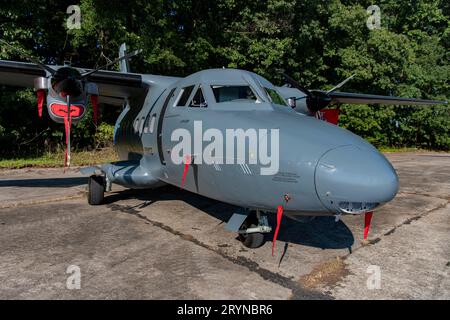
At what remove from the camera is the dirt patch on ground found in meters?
3.57

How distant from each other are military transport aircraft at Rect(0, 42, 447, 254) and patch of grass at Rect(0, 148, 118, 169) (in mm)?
7794

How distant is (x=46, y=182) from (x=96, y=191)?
4.31 metres

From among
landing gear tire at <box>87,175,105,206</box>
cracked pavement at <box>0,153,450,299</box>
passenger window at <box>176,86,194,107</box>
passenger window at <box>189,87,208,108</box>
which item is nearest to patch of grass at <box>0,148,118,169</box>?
cracked pavement at <box>0,153,450,299</box>

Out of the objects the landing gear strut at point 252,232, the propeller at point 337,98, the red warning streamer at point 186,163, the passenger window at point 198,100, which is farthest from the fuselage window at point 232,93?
the propeller at point 337,98

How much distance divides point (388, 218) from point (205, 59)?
1502 cm

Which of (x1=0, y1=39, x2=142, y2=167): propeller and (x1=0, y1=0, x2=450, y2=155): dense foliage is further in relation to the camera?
(x1=0, y1=0, x2=450, y2=155): dense foliage

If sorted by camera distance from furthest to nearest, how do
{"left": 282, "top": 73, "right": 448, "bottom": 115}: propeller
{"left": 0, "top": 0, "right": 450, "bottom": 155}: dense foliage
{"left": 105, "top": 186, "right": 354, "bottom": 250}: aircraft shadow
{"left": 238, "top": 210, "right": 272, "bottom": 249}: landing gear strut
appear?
{"left": 0, "top": 0, "right": 450, "bottom": 155}: dense foliage < {"left": 282, "top": 73, "right": 448, "bottom": 115}: propeller < {"left": 105, "top": 186, "right": 354, "bottom": 250}: aircraft shadow < {"left": 238, "top": 210, "right": 272, "bottom": 249}: landing gear strut

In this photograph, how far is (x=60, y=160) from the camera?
1568 cm

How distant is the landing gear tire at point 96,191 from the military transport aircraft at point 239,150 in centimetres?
2

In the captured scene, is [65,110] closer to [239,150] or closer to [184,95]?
[184,95]

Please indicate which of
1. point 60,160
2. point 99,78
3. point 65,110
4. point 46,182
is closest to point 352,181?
point 65,110

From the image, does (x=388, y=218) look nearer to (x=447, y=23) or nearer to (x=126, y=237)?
(x=126, y=237)

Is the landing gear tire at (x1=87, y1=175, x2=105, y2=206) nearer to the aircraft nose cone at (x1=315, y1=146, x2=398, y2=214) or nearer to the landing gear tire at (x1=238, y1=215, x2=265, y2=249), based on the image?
the landing gear tire at (x1=238, y1=215, x2=265, y2=249)

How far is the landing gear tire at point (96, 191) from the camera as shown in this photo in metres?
7.20
